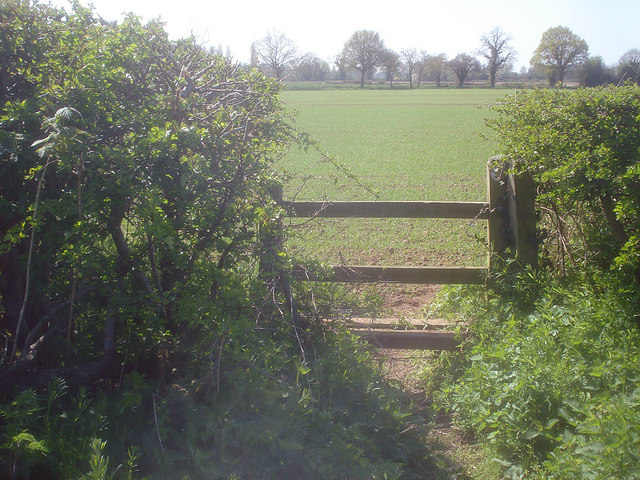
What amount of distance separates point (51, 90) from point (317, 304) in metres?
2.24

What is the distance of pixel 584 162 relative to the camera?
3.91 metres

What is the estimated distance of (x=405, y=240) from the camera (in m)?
8.26

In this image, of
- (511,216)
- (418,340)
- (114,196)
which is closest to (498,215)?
(511,216)

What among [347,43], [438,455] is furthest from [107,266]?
[347,43]

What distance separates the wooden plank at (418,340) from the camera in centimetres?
475

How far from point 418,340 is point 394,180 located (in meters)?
9.63

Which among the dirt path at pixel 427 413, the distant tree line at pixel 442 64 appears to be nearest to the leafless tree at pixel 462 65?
the distant tree line at pixel 442 64

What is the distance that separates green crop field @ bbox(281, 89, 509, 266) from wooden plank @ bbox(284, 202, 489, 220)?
126 mm

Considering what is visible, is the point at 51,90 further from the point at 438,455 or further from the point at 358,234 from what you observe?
the point at 358,234

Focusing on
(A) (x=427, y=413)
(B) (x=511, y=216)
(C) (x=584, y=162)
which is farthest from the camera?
(B) (x=511, y=216)

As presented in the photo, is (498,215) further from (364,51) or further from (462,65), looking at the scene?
(364,51)

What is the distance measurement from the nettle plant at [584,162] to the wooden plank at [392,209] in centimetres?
55

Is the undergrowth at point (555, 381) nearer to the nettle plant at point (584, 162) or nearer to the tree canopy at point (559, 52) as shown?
the nettle plant at point (584, 162)

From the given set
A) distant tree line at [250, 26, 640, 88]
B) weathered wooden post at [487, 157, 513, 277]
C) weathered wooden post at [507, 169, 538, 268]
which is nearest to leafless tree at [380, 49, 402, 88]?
distant tree line at [250, 26, 640, 88]
